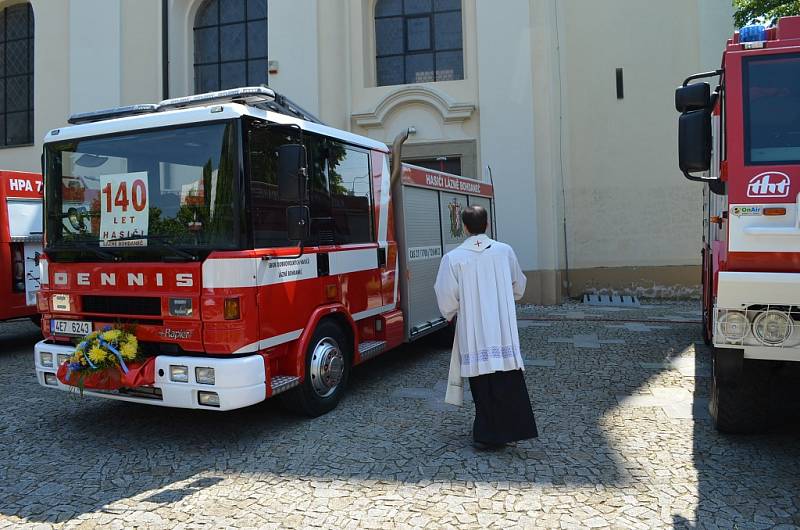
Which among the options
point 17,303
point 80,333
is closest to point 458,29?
point 17,303

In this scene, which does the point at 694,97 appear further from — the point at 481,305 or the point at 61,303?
the point at 61,303

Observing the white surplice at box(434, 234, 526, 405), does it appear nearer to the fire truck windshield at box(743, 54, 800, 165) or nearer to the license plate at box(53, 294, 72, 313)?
the fire truck windshield at box(743, 54, 800, 165)

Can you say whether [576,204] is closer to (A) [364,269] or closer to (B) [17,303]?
(A) [364,269]

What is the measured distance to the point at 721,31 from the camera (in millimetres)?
12594

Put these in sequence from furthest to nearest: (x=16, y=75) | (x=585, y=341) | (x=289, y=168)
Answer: (x=16, y=75), (x=585, y=341), (x=289, y=168)

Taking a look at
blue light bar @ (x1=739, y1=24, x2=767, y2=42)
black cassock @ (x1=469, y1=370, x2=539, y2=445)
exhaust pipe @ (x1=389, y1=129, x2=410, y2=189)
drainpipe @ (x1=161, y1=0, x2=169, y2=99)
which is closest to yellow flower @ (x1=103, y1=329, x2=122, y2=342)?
black cassock @ (x1=469, y1=370, x2=539, y2=445)

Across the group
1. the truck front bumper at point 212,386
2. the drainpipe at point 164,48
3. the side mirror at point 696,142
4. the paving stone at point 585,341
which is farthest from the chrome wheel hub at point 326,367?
the drainpipe at point 164,48

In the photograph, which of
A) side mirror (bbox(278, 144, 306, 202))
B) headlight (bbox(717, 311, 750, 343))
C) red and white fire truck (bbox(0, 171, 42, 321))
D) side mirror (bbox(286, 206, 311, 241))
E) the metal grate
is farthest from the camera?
the metal grate

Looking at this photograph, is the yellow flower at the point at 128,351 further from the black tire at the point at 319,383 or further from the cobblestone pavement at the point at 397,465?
the black tire at the point at 319,383

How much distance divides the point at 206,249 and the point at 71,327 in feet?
4.95

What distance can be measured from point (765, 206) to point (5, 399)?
691 centimetres

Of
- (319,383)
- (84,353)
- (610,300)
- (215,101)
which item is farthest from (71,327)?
(610,300)

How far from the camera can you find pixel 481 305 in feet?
14.6

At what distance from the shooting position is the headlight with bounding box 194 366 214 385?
14.3 ft
